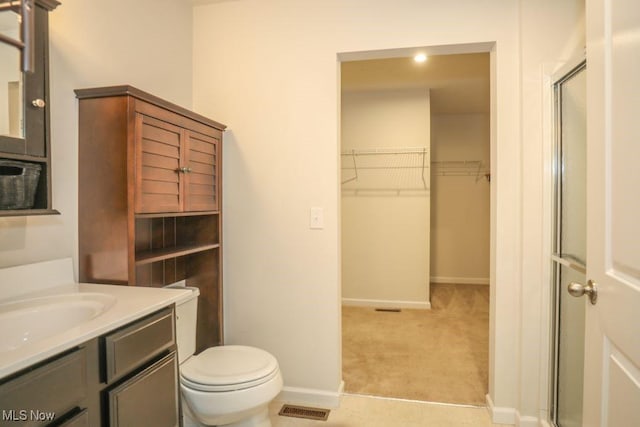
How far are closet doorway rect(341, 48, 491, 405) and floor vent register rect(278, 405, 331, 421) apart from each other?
28cm

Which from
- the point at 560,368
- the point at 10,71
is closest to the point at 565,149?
the point at 560,368

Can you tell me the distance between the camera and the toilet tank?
182cm

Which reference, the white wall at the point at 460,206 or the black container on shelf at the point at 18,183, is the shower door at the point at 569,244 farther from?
the white wall at the point at 460,206

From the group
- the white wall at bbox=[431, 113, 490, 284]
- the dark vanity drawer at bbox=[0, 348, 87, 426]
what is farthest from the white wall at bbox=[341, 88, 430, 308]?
the dark vanity drawer at bbox=[0, 348, 87, 426]

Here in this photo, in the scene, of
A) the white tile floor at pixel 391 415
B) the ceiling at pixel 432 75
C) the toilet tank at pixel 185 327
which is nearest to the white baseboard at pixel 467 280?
the ceiling at pixel 432 75

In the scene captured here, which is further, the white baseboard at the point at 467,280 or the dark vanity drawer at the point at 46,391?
the white baseboard at the point at 467,280

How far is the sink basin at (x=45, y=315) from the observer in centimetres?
112

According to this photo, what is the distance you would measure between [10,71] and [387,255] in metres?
3.55

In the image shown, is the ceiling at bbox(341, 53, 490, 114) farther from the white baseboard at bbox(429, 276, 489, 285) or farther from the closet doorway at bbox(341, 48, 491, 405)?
the white baseboard at bbox(429, 276, 489, 285)

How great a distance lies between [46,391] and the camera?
849 mm

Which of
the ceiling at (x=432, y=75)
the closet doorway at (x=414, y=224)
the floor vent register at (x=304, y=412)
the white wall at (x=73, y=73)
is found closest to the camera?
the white wall at (x=73, y=73)

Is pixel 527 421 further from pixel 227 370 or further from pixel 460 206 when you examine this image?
pixel 460 206

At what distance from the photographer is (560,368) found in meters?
1.83

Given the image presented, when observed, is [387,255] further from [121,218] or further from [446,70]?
[121,218]
